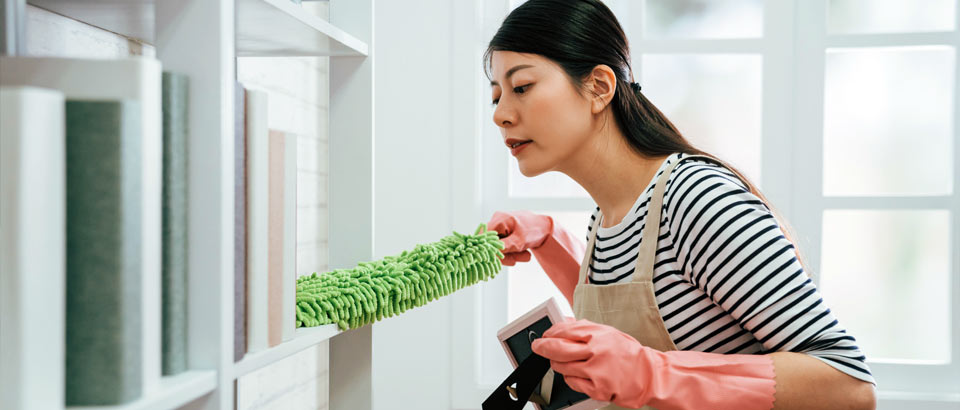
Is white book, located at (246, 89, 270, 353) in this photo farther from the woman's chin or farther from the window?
the window

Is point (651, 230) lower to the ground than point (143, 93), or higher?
lower

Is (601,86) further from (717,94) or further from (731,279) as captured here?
(717,94)

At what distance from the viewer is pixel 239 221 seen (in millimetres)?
631

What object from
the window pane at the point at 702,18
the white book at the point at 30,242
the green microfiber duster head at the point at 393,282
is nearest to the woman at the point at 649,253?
the green microfiber duster head at the point at 393,282

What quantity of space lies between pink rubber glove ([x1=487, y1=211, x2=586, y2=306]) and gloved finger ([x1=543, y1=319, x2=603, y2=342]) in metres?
0.44

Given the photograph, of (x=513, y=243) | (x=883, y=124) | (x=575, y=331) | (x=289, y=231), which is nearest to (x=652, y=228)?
(x=575, y=331)

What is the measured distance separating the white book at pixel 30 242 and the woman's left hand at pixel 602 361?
0.64 m

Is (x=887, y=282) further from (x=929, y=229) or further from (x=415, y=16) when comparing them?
(x=415, y=16)

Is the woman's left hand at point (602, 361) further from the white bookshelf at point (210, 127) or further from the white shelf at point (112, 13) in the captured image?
the white shelf at point (112, 13)

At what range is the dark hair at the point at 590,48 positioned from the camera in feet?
3.87

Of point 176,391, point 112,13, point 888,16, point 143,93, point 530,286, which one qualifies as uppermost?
point 888,16

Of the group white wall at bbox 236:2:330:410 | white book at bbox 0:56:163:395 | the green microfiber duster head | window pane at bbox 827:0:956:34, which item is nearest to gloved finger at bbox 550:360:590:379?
the green microfiber duster head

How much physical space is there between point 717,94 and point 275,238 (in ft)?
5.15

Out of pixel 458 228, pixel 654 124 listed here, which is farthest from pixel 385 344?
pixel 654 124
